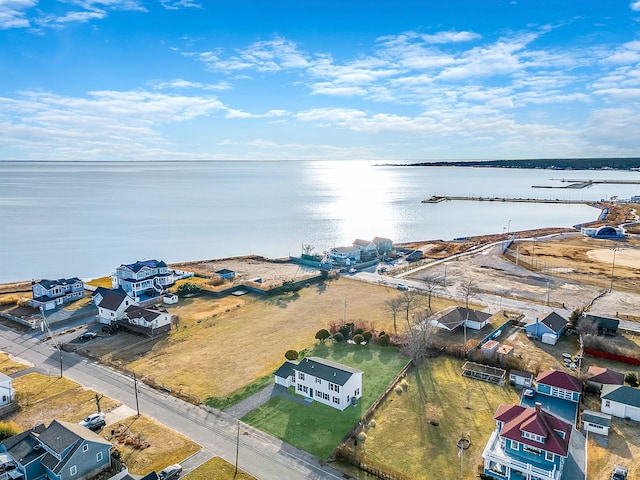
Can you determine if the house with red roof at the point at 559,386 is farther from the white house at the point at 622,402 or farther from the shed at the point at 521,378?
the white house at the point at 622,402

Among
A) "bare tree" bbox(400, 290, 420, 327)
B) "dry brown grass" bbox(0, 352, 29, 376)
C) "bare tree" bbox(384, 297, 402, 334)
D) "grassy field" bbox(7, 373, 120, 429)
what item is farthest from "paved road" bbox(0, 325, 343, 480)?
"bare tree" bbox(400, 290, 420, 327)

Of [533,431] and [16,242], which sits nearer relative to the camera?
[533,431]

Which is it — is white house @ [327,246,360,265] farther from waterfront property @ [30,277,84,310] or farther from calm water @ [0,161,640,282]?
waterfront property @ [30,277,84,310]

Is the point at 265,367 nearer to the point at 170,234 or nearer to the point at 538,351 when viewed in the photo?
the point at 538,351

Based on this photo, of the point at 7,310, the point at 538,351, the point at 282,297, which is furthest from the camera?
the point at 282,297

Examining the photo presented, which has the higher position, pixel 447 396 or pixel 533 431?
pixel 533 431

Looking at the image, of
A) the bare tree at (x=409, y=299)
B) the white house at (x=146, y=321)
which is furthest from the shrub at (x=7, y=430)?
the bare tree at (x=409, y=299)

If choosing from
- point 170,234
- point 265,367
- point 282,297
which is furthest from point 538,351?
point 170,234

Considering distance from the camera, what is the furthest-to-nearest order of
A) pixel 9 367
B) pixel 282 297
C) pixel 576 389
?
pixel 282 297, pixel 9 367, pixel 576 389
